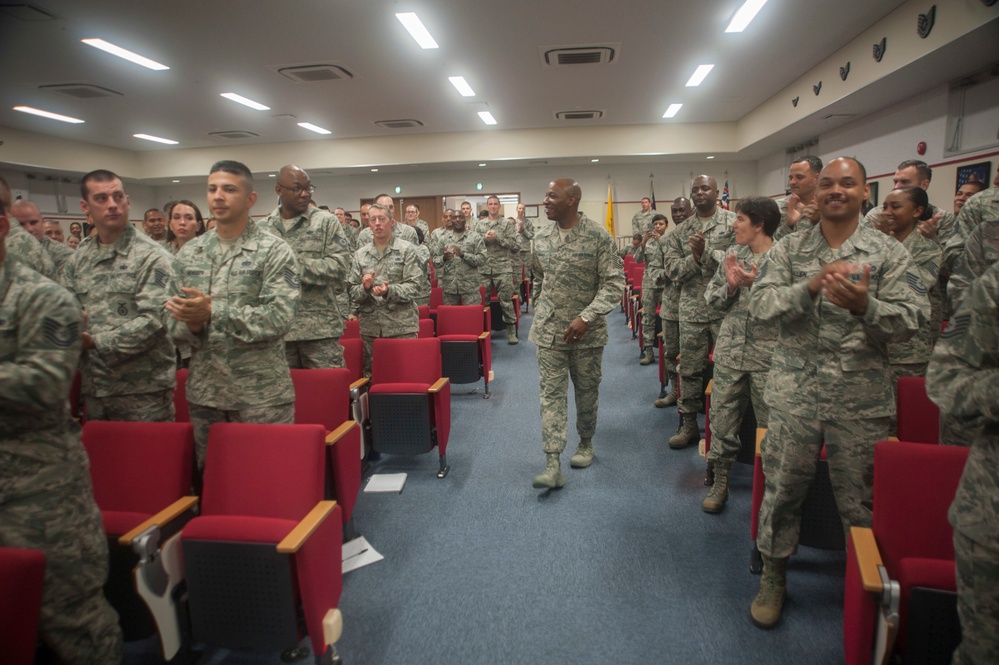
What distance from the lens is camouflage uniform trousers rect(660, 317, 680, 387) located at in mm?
4016

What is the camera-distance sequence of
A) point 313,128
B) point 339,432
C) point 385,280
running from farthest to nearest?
1. point 313,128
2. point 385,280
3. point 339,432

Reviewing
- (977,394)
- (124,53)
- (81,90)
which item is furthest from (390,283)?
(81,90)

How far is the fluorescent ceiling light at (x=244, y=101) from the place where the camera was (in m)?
8.39

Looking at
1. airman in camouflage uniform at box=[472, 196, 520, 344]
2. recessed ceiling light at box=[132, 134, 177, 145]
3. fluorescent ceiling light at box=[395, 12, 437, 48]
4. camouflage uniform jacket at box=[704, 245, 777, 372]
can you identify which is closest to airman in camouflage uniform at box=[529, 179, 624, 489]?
camouflage uniform jacket at box=[704, 245, 777, 372]

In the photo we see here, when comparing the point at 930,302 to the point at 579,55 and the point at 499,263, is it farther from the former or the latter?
the point at 579,55

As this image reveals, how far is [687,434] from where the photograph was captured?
3650 mm

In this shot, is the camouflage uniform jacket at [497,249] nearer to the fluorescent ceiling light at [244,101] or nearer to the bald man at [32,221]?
the bald man at [32,221]

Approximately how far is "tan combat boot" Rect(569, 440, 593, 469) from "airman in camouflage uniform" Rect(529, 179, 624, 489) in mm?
301

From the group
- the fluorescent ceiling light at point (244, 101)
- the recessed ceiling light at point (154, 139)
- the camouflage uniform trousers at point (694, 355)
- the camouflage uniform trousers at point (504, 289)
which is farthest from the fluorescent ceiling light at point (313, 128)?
the camouflage uniform trousers at point (694, 355)

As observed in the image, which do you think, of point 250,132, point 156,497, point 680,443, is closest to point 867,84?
point 680,443

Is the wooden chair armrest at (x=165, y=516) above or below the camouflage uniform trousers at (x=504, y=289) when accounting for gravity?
below

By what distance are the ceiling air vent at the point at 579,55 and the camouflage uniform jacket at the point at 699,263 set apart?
4352mm

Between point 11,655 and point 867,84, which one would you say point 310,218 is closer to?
point 11,655

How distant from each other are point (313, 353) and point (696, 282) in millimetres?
2528
